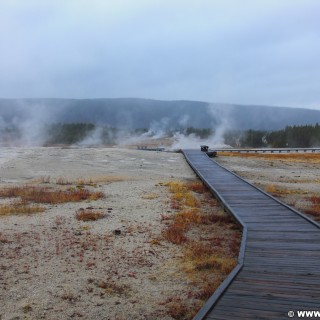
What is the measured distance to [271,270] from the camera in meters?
7.50

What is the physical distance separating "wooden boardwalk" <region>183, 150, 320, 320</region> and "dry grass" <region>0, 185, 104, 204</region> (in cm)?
644

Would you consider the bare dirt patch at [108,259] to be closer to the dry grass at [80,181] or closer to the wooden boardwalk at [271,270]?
the wooden boardwalk at [271,270]

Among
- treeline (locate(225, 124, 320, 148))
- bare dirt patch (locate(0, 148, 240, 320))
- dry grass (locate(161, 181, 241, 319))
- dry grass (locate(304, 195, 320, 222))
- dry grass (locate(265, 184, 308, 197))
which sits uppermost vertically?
treeline (locate(225, 124, 320, 148))

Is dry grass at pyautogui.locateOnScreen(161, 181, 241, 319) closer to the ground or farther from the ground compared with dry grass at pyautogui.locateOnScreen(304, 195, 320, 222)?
closer to the ground

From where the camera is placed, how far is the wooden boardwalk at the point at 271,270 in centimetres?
599

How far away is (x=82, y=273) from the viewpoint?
8516 millimetres

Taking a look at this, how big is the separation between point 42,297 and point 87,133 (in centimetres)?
11217

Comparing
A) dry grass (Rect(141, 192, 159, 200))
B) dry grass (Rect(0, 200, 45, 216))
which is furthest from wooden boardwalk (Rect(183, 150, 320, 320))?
dry grass (Rect(0, 200, 45, 216))

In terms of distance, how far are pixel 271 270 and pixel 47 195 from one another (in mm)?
11284

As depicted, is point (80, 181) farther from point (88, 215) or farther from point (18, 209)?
point (88, 215)

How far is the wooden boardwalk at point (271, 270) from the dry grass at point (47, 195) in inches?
254

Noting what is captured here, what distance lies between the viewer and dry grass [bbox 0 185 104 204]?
15.9 m

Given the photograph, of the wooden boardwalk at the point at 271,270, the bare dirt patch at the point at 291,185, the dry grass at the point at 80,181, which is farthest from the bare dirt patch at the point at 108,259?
the dry grass at the point at 80,181

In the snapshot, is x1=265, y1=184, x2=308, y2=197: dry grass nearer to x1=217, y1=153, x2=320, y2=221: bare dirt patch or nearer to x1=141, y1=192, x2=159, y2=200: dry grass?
x1=217, y1=153, x2=320, y2=221: bare dirt patch
